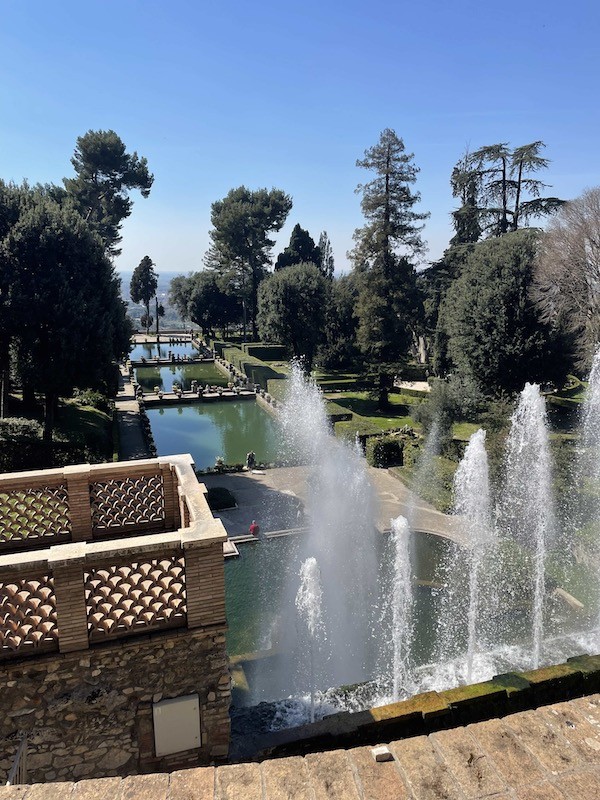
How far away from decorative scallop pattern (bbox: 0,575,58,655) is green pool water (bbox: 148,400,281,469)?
1691cm

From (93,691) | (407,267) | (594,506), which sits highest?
(407,267)

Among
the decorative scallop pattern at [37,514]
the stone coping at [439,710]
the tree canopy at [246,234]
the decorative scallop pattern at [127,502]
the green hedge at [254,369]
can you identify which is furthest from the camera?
the tree canopy at [246,234]

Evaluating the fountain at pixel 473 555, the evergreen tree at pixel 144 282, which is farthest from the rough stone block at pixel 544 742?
the evergreen tree at pixel 144 282

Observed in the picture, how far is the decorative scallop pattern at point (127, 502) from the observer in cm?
697

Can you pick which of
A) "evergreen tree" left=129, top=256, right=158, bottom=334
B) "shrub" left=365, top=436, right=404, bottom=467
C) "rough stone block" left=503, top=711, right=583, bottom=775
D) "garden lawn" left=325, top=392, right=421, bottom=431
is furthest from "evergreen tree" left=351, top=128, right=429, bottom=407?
"evergreen tree" left=129, top=256, right=158, bottom=334

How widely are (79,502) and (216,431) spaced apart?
2108cm

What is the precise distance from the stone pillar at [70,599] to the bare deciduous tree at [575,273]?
2347 centimetres

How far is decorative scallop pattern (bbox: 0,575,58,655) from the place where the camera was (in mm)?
4590

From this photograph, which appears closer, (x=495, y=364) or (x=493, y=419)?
(x=493, y=419)

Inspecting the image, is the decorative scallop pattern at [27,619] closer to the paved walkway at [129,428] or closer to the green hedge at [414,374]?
Answer: the paved walkway at [129,428]

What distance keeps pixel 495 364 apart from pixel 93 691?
74.0ft

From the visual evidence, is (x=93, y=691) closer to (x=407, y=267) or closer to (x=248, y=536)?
(x=248, y=536)

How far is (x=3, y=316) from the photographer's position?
17469mm

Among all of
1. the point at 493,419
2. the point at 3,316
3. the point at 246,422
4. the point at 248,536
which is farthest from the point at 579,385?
the point at 3,316
